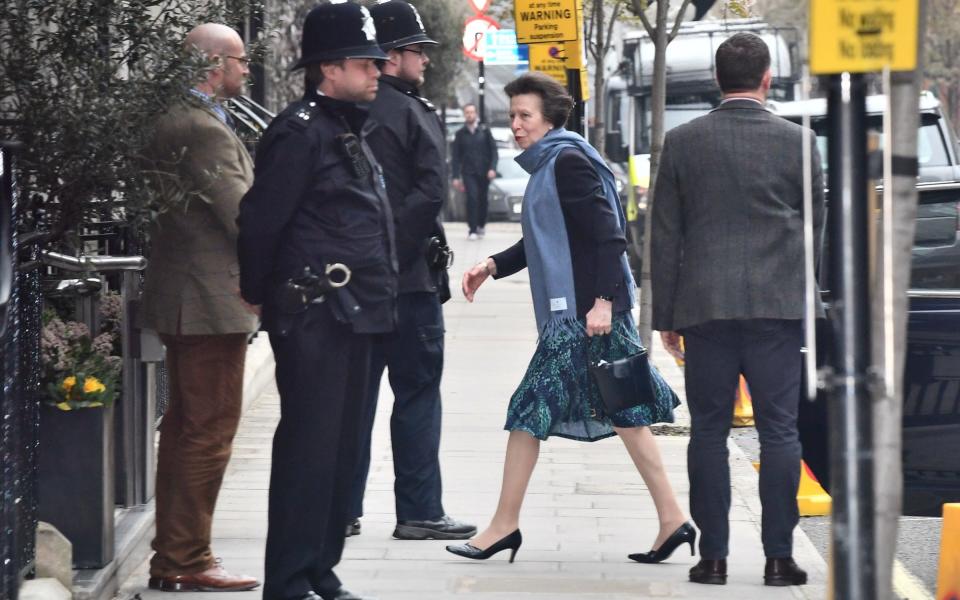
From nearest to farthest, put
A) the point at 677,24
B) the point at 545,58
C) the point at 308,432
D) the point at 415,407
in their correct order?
the point at 308,432
the point at 415,407
the point at 677,24
the point at 545,58

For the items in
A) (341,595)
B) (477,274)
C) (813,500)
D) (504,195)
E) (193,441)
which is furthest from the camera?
(504,195)

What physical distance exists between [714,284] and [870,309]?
83.3 inches

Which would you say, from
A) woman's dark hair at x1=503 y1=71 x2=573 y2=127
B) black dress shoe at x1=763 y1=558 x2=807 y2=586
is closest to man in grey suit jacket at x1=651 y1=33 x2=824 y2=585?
black dress shoe at x1=763 y1=558 x2=807 y2=586

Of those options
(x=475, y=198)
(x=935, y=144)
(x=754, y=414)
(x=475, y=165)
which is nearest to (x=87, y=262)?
(x=754, y=414)

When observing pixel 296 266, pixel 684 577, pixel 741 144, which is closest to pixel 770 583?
pixel 684 577

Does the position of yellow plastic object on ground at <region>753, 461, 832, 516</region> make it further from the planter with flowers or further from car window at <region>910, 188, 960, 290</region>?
the planter with flowers

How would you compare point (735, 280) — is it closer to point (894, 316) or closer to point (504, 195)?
point (894, 316)

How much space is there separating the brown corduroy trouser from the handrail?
14.8 inches

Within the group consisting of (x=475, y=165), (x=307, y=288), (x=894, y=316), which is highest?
(x=894, y=316)

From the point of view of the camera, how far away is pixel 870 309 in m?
3.66

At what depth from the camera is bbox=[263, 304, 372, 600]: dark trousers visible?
509 cm

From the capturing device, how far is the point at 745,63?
5840 mm

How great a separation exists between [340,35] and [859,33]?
1993mm

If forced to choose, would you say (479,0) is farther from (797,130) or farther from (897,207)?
(897,207)
